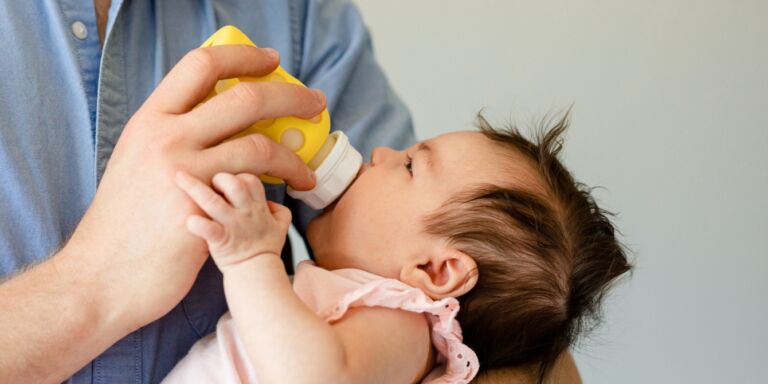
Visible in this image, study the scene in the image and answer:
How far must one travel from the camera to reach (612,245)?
1.00 m

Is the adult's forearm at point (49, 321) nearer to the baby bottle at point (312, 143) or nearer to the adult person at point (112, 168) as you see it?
the adult person at point (112, 168)

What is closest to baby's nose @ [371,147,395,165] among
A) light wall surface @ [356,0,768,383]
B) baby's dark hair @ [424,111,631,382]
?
baby's dark hair @ [424,111,631,382]

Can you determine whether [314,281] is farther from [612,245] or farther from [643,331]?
[643,331]

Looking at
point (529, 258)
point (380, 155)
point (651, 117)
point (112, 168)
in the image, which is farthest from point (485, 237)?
point (651, 117)

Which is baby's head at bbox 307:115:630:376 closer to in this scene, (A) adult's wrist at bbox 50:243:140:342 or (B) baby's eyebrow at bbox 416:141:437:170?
(B) baby's eyebrow at bbox 416:141:437:170

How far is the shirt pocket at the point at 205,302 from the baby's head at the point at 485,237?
119mm

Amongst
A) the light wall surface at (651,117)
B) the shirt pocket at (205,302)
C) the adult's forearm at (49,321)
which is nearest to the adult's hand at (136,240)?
the adult's forearm at (49,321)

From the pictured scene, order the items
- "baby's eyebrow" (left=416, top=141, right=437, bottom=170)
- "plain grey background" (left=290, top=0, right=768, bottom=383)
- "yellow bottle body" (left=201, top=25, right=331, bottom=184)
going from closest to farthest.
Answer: "yellow bottle body" (left=201, top=25, right=331, bottom=184) < "baby's eyebrow" (left=416, top=141, right=437, bottom=170) < "plain grey background" (left=290, top=0, right=768, bottom=383)

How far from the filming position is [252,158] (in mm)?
760

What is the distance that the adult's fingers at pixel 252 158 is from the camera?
0.74 metres

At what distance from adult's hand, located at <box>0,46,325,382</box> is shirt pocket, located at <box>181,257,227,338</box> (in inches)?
4.9

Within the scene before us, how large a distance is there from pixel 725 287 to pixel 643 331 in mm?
215

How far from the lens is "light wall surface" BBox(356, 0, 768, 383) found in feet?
6.49

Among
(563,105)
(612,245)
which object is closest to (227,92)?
(612,245)
